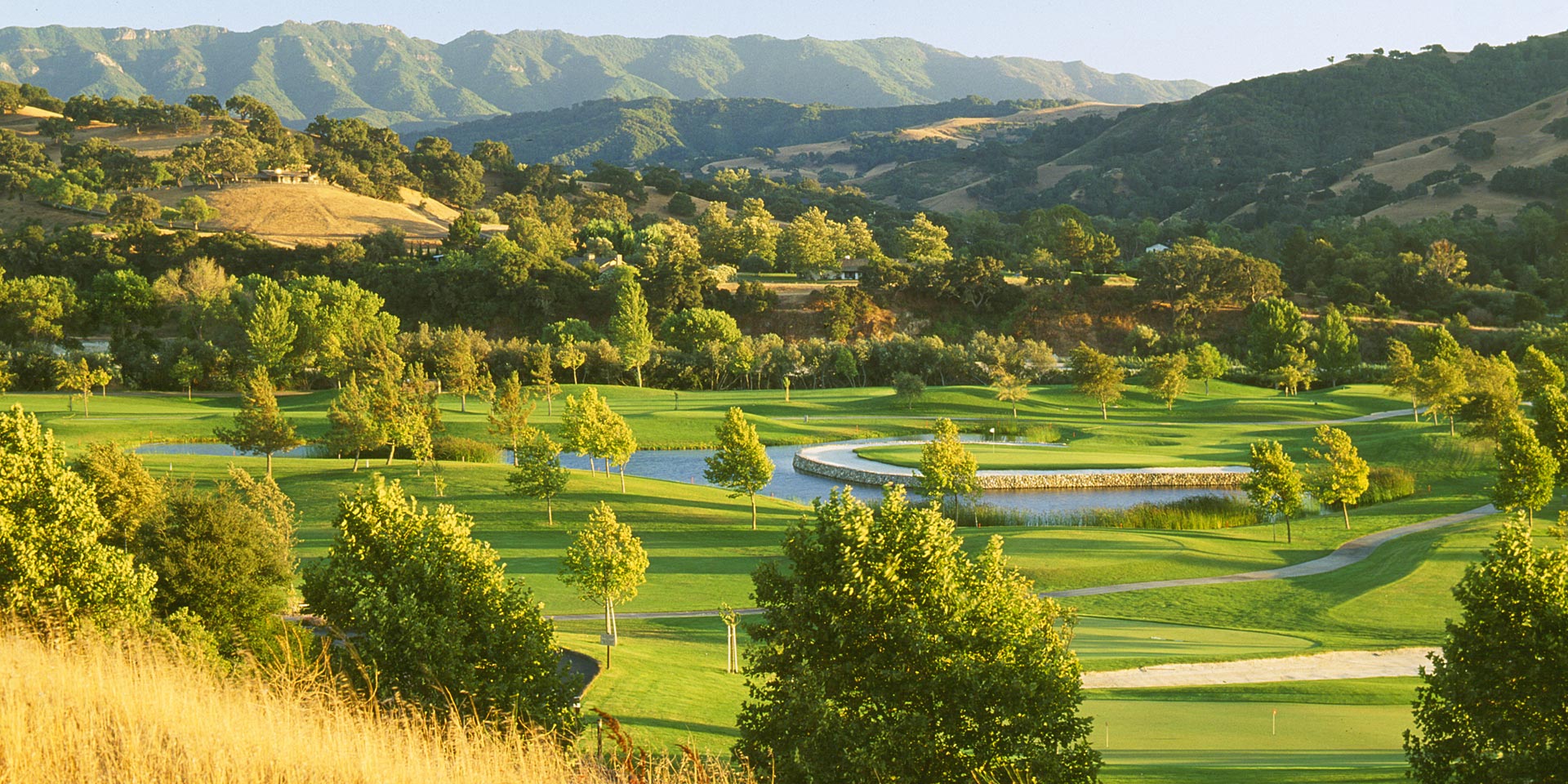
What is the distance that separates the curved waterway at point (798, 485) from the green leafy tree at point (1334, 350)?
38058 millimetres

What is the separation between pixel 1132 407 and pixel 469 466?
41329 millimetres

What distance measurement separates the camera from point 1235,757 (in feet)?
48.9

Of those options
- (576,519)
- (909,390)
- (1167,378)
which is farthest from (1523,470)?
(909,390)

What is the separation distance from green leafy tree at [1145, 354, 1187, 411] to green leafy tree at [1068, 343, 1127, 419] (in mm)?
2526

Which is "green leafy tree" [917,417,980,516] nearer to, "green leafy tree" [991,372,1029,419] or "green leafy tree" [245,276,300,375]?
"green leafy tree" [991,372,1029,419]

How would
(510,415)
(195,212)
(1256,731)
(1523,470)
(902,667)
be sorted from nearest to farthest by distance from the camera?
(902,667), (1256,731), (1523,470), (510,415), (195,212)

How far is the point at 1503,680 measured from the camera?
12.4 m

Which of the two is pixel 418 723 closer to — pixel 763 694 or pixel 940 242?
pixel 763 694

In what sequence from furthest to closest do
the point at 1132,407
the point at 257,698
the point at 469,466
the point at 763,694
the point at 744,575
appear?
1. the point at 1132,407
2. the point at 469,466
3. the point at 744,575
4. the point at 763,694
5. the point at 257,698

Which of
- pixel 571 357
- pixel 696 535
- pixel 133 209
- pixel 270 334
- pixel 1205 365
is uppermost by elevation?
pixel 133 209

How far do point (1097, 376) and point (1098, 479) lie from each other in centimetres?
1667

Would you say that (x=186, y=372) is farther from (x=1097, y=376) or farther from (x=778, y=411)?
(x=1097, y=376)

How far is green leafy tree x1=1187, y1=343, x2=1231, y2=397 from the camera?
75.3m

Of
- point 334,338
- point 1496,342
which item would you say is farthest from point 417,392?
point 1496,342
